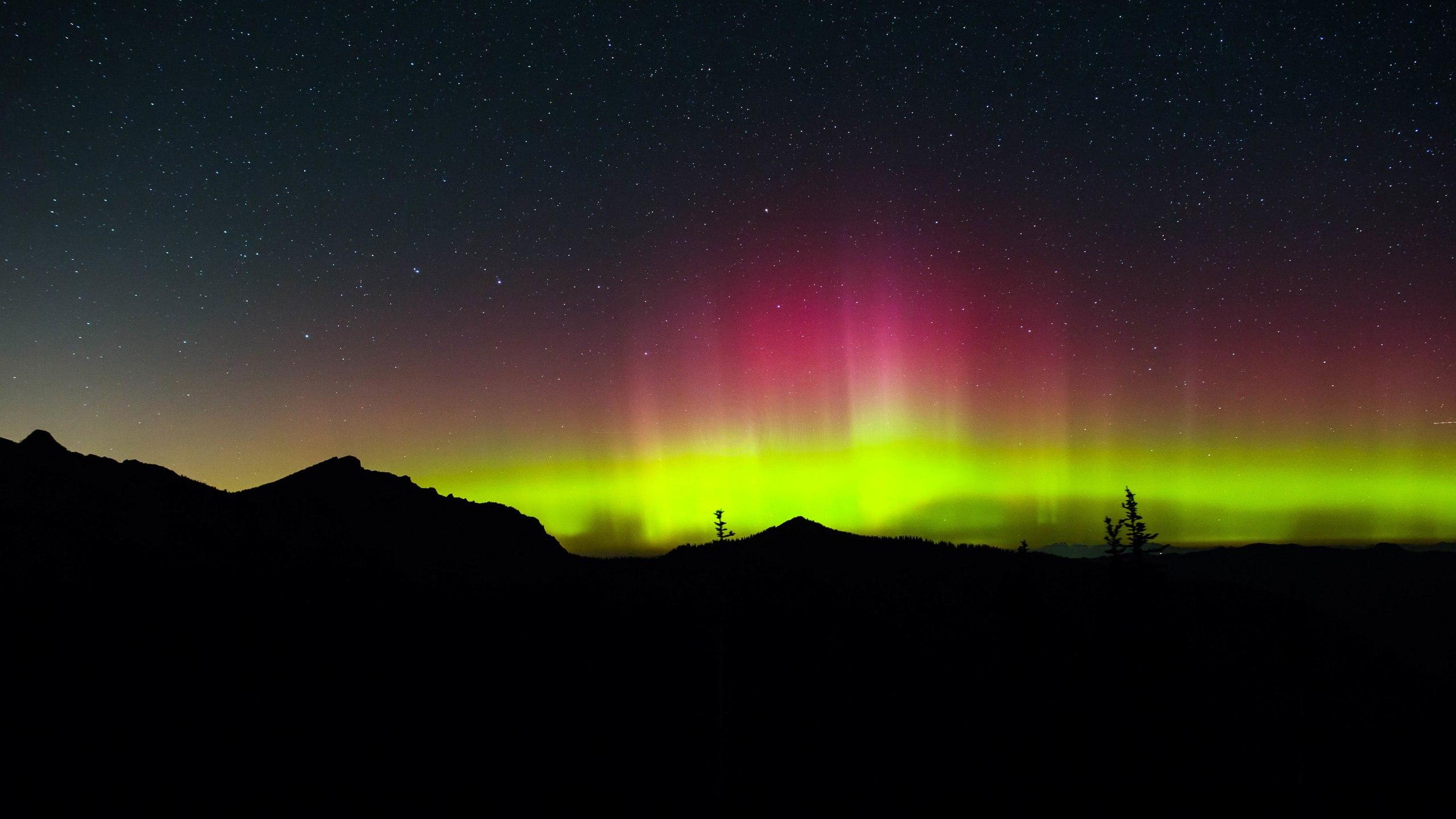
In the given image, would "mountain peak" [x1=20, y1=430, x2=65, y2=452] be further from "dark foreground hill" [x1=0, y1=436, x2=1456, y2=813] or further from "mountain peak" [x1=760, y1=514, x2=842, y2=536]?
"mountain peak" [x1=760, y1=514, x2=842, y2=536]

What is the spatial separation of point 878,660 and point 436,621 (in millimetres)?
29203

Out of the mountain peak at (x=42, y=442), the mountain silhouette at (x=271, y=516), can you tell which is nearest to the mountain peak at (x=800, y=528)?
the mountain silhouette at (x=271, y=516)

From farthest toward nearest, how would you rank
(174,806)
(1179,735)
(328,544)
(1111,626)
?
(328,544)
(1179,735)
(1111,626)
(174,806)

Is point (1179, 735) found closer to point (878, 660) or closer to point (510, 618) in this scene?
point (878, 660)

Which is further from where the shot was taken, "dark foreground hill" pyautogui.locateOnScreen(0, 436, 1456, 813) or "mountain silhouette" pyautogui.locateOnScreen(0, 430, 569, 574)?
"mountain silhouette" pyautogui.locateOnScreen(0, 430, 569, 574)

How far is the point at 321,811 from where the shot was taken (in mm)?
21750

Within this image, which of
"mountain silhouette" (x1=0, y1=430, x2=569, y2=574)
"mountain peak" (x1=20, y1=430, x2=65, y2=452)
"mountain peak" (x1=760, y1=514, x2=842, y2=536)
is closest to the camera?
"mountain silhouette" (x1=0, y1=430, x2=569, y2=574)

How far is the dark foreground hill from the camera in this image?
998 inches

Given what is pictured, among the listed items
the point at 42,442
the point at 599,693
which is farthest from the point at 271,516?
the point at 599,693

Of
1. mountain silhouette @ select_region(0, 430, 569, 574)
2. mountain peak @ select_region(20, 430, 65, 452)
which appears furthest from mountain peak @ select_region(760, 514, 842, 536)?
mountain peak @ select_region(20, 430, 65, 452)

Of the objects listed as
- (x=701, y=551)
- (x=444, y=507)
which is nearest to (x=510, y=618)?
(x=701, y=551)

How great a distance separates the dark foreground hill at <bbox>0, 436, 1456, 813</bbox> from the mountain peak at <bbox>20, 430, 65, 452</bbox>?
8.83 meters

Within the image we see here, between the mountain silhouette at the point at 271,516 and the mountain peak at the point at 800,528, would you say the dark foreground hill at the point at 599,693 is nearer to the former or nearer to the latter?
the mountain silhouette at the point at 271,516

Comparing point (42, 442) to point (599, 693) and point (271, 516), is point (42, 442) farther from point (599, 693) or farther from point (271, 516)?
point (599, 693)
